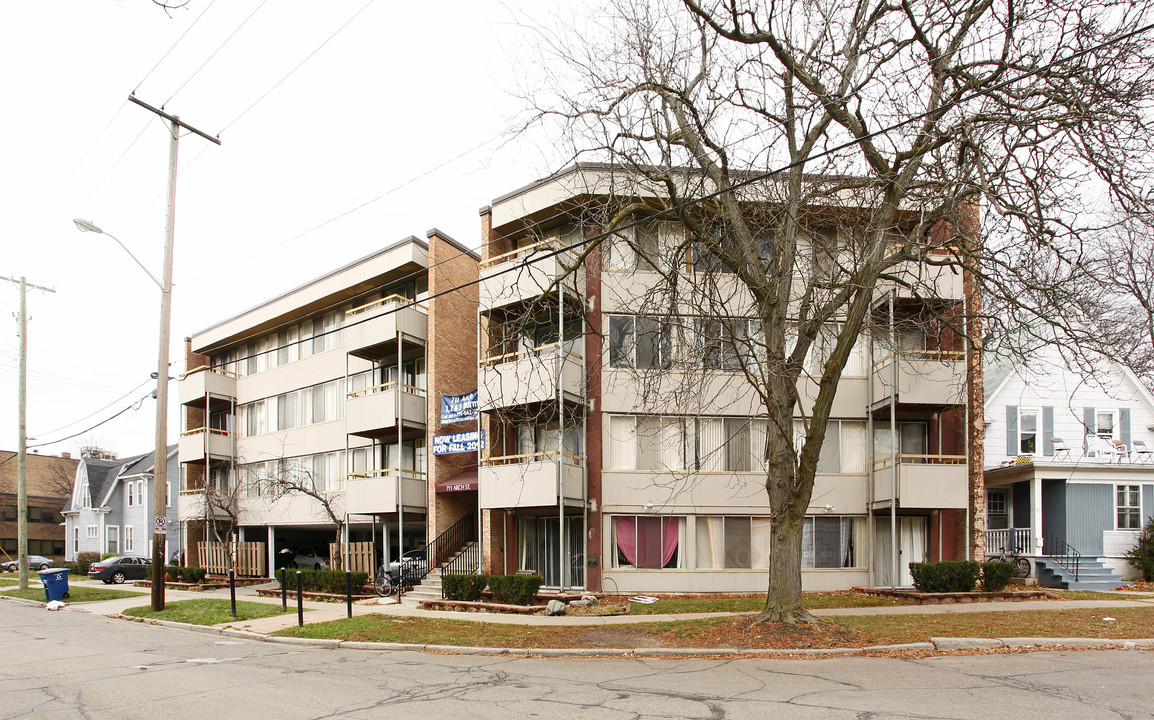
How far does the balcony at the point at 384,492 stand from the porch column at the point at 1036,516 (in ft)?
62.2

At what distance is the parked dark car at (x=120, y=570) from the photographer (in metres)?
33.0

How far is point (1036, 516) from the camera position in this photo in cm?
2427

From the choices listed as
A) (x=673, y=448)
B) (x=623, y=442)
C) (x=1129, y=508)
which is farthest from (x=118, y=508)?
(x=1129, y=508)

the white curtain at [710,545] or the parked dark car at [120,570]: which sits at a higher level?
the white curtain at [710,545]

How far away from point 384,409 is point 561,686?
16.6 metres

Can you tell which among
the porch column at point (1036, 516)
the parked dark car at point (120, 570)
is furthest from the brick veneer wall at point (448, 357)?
the porch column at point (1036, 516)

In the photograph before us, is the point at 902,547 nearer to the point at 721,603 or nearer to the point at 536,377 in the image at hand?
the point at 721,603

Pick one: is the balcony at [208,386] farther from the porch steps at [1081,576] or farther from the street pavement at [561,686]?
the porch steps at [1081,576]

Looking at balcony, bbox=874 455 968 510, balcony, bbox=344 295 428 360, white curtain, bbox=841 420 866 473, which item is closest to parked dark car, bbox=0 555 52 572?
balcony, bbox=344 295 428 360

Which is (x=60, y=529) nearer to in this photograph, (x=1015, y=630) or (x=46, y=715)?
(x=46, y=715)

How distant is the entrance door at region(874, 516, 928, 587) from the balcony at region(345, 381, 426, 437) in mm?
14231

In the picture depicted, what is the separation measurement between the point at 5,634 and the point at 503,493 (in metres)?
11.0

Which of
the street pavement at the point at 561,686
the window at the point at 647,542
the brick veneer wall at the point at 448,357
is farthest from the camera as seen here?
the brick veneer wall at the point at 448,357

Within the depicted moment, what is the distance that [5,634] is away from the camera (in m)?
16.1
